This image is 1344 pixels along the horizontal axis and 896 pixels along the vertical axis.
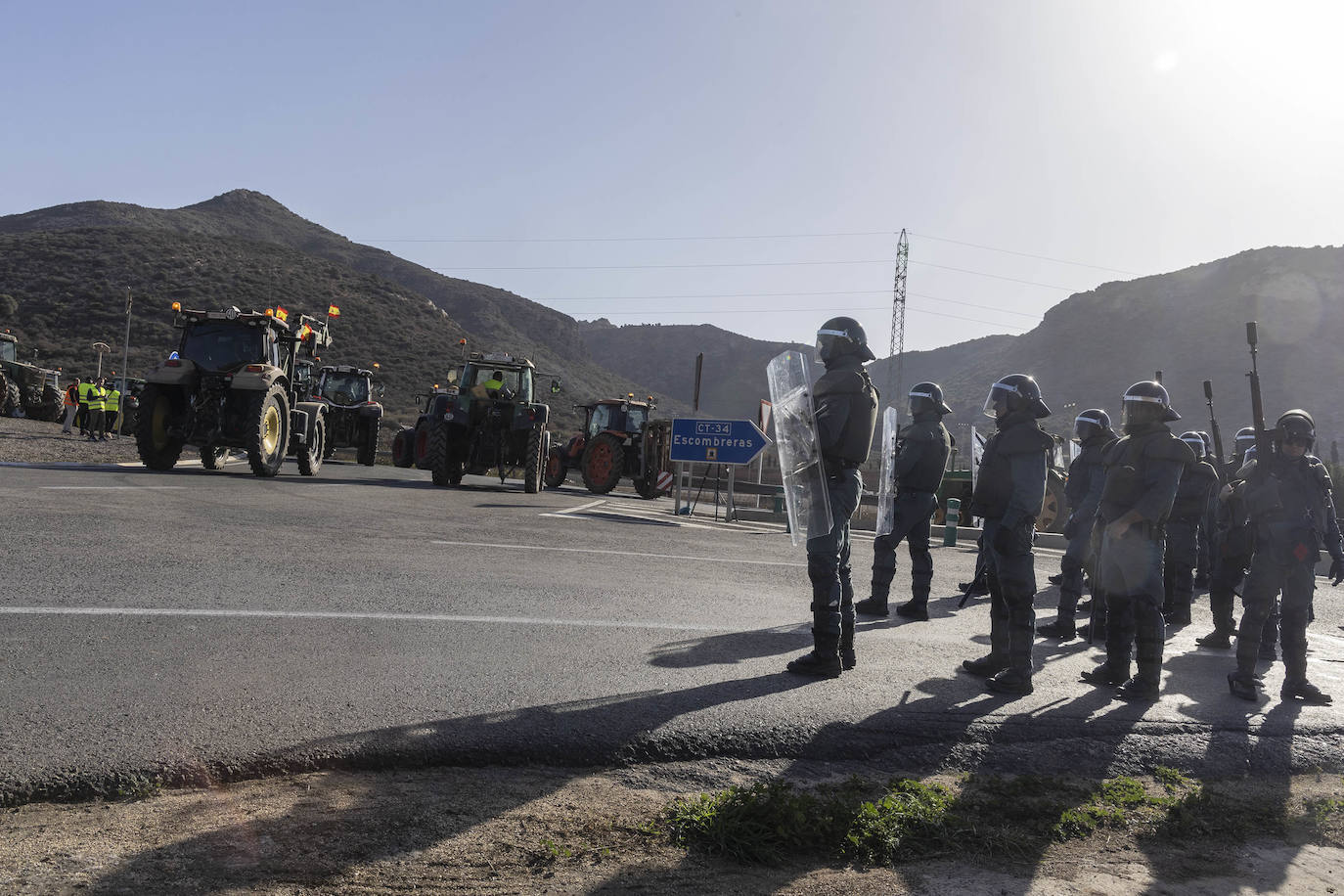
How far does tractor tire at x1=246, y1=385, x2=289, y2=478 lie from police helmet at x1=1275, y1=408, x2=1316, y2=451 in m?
13.7

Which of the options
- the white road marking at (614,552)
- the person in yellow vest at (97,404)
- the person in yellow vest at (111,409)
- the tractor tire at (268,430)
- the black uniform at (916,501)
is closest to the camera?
the black uniform at (916,501)

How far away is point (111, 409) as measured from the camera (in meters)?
26.0

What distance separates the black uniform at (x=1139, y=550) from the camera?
552 centimetres

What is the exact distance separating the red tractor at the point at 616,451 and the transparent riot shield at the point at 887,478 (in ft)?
38.1

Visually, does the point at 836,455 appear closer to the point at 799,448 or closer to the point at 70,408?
the point at 799,448

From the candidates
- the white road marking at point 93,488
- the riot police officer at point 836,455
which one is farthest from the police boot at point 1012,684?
the white road marking at point 93,488

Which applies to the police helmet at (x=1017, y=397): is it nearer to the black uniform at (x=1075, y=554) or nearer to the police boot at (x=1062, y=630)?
the black uniform at (x=1075, y=554)

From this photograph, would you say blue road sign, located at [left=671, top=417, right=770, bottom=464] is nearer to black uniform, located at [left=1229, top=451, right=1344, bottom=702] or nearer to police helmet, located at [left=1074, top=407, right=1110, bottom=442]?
police helmet, located at [left=1074, top=407, right=1110, bottom=442]

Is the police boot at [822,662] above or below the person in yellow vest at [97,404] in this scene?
below

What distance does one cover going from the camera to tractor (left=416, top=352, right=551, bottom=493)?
18.1 m

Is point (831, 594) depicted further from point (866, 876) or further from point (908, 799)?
point (866, 876)

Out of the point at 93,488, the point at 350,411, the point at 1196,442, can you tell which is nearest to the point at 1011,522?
the point at 1196,442

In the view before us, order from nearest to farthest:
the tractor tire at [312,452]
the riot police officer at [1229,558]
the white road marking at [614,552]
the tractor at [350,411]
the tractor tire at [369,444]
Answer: the riot police officer at [1229,558]
the white road marking at [614,552]
the tractor tire at [312,452]
the tractor at [350,411]
the tractor tire at [369,444]

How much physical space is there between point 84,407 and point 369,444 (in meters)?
8.06
